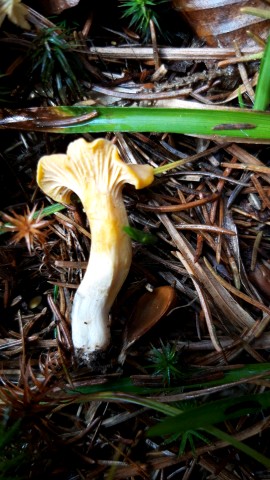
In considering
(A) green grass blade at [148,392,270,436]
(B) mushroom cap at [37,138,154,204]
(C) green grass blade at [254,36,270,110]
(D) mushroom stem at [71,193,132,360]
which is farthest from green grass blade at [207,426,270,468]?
(C) green grass blade at [254,36,270,110]

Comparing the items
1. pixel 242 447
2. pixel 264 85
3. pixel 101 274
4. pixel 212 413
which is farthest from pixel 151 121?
pixel 242 447

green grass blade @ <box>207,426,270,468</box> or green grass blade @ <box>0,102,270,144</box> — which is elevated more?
green grass blade @ <box>0,102,270,144</box>

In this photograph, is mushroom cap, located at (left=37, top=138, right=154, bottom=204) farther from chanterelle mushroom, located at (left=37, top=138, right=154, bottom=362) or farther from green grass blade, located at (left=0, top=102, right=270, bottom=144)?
green grass blade, located at (left=0, top=102, right=270, bottom=144)

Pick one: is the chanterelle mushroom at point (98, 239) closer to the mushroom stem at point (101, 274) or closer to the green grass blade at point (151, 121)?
the mushroom stem at point (101, 274)

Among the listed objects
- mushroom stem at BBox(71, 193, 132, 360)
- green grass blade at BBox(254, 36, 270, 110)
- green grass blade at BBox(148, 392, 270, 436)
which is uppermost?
green grass blade at BBox(254, 36, 270, 110)

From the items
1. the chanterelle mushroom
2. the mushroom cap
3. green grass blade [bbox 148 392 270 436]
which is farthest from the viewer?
the chanterelle mushroom

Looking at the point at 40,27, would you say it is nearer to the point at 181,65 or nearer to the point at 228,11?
the point at 181,65

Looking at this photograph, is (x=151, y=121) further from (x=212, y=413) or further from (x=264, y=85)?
(x=212, y=413)

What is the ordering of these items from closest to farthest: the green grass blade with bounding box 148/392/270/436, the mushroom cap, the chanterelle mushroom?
the green grass blade with bounding box 148/392/270/436
the mushroom cap
the chanterelle mushroom
